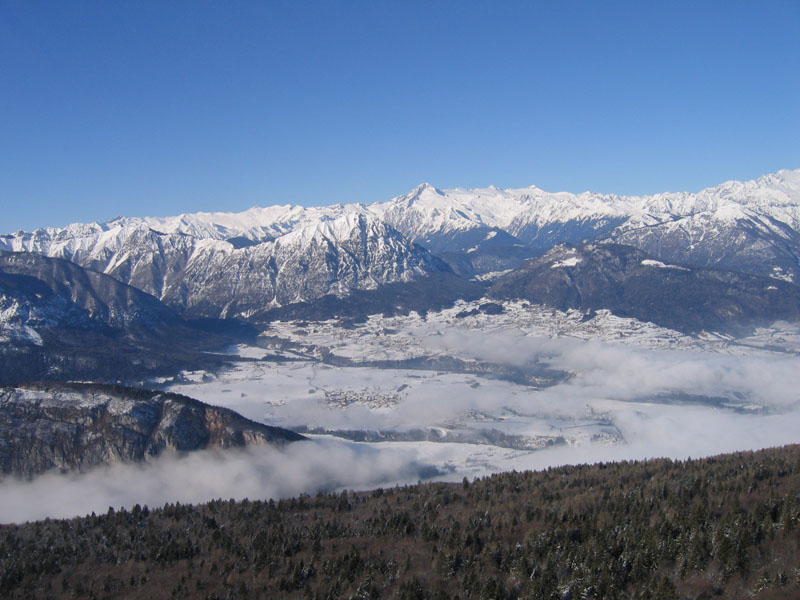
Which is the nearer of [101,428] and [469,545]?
[469,545]

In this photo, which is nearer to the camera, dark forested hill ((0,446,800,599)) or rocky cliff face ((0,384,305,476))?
dark forested hill ((0,446,800,599))

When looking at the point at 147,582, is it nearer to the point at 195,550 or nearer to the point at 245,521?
→ the point at 195,550

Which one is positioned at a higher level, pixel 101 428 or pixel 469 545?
pixel 469 545

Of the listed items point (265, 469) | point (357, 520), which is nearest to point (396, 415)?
point (265, 469)

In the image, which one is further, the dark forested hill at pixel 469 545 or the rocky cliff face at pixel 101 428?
the rocky cliff face at pixel 101 428
